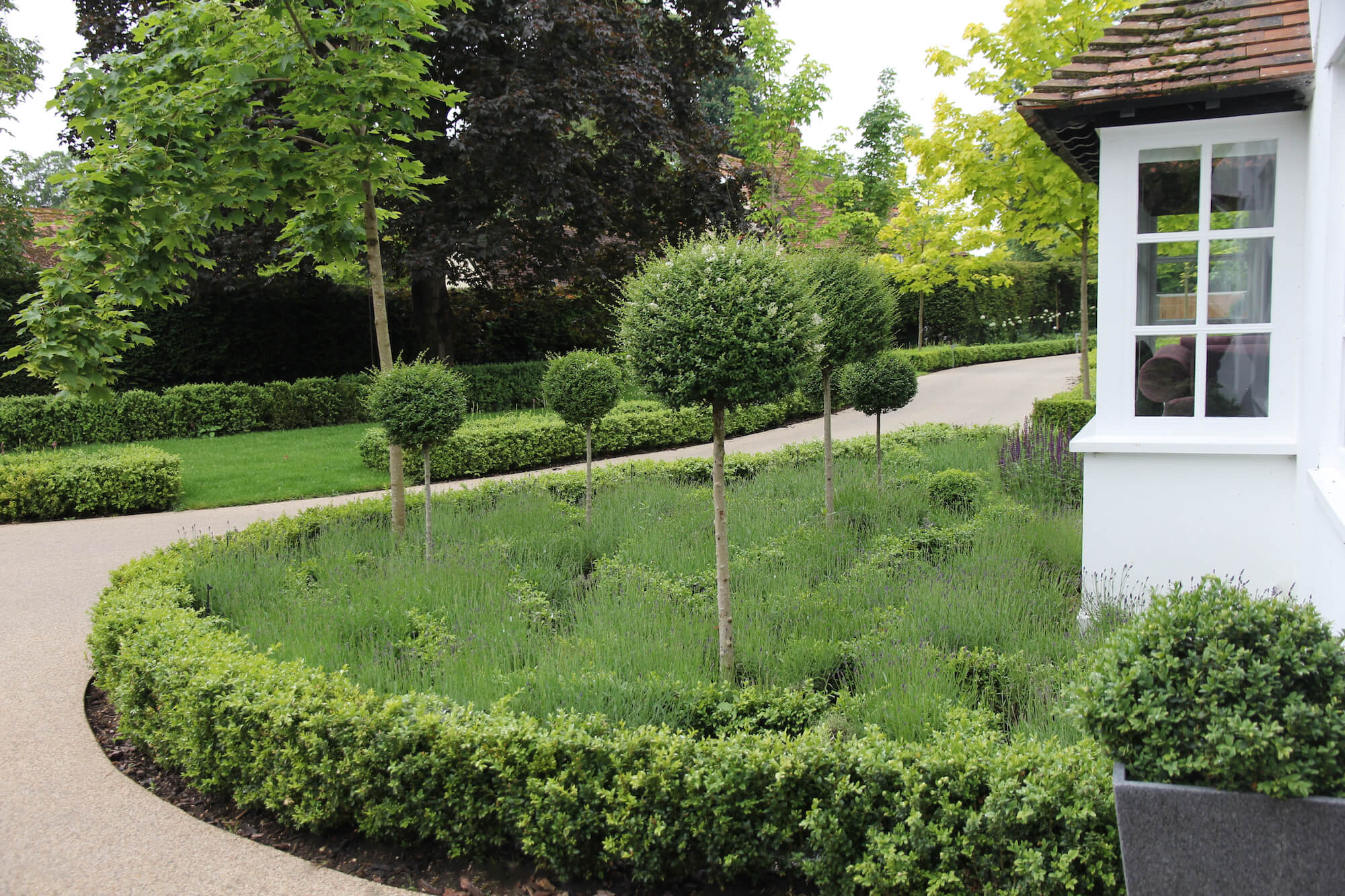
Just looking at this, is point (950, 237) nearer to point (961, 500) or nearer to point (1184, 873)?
point (961, 500)

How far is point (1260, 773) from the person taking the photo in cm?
222

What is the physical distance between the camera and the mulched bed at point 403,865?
300 centimetres

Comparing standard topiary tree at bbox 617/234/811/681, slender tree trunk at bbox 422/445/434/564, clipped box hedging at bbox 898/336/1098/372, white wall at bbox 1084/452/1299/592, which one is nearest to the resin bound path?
slender tree trunk at bbox 422/445/434/564

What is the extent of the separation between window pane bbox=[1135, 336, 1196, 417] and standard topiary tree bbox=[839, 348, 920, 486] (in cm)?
296

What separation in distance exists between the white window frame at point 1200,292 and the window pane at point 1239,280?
46 millimetres

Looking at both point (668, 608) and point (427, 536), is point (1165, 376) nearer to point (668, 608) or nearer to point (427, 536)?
point (668, 608)

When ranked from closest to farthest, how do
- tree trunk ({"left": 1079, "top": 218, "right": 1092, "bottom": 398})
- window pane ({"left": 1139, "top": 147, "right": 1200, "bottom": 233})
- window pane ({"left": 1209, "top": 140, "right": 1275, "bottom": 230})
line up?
window pane ({"left": 1209, "top": 140, "right": 1275, "bottom": 230}) < window pane ({"left": 1139, "top": 147, "right": 1200, "bottom": 233}) < tree trunk ({"left": 1079, "top": 218, "right": 1092, "bottom": 398})

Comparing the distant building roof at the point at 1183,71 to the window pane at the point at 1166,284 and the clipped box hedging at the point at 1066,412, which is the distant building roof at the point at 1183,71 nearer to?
the window pane at the point at 1166,284

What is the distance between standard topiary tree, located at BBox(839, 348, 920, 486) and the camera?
309 inches

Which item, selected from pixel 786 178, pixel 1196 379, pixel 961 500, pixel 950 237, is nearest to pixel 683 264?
pixel 1196 379

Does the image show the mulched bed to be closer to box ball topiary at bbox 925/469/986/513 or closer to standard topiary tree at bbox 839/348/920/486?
box ball topiary at bbox 925/469/986/513

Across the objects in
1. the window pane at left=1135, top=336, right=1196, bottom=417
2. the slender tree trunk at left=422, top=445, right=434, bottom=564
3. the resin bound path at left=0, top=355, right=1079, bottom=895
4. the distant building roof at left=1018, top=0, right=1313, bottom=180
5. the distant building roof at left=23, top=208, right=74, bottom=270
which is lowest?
the resin bound path at left=0, top=355, right=1079, bottom=895

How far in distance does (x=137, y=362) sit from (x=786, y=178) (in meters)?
12.6

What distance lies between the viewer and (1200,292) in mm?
4785
